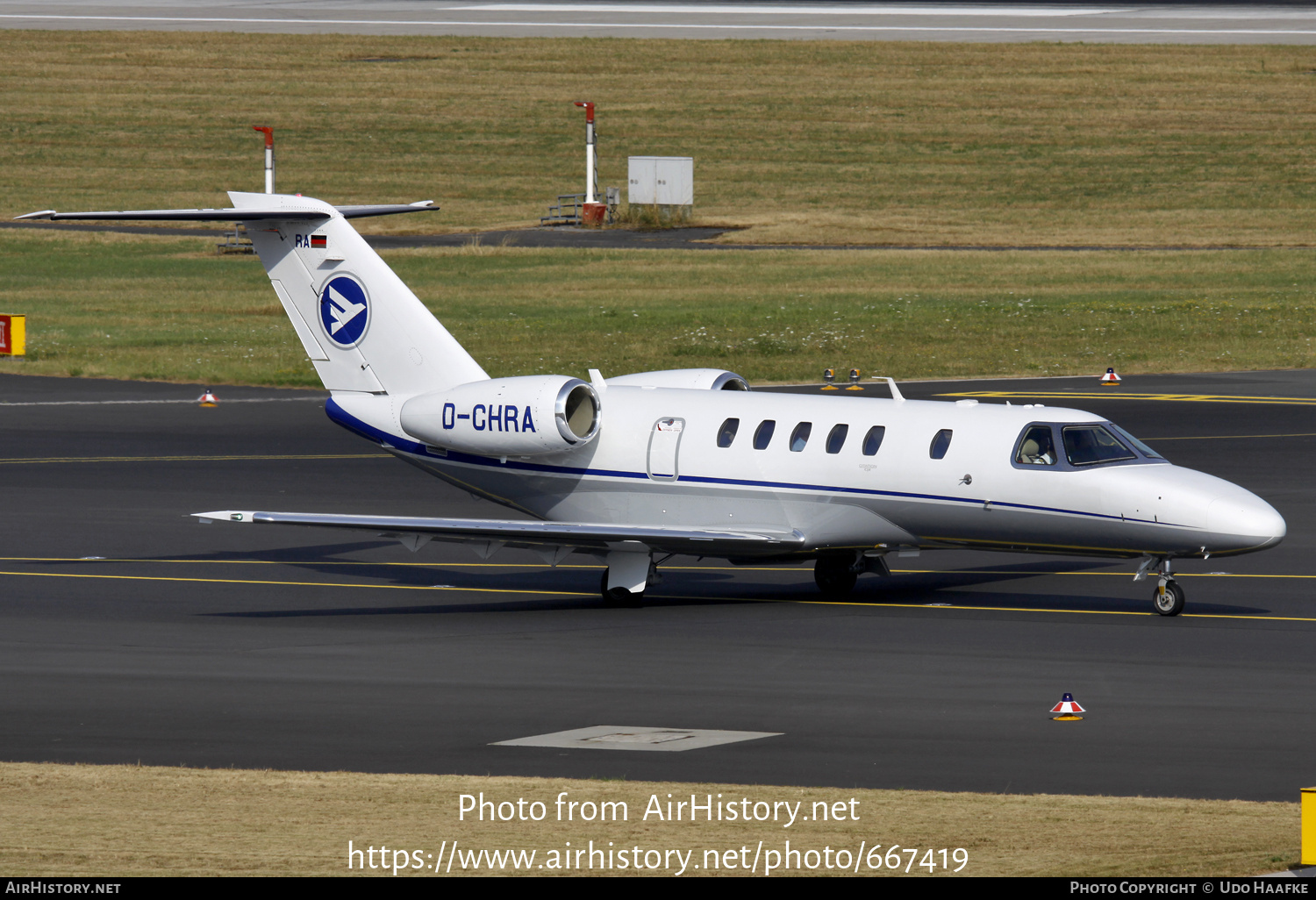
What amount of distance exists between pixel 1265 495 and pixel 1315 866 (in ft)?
82.8

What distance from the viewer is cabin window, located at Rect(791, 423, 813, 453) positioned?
88.9ft

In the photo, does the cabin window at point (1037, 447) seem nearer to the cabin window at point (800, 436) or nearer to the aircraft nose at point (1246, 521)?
the aircraft nose at point (1246, 521)

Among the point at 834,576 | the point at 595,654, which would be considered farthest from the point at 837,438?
the point at 595,654

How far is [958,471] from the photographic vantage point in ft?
85.1

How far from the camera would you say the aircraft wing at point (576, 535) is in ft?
85.6

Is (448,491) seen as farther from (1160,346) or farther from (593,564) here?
(1160,346)

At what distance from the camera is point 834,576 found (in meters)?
27.8

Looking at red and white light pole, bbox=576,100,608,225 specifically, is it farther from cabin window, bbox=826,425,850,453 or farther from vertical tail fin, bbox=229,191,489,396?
cabin window, bbox=826,425,850,453

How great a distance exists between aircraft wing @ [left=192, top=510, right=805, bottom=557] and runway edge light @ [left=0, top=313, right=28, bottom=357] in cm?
3701

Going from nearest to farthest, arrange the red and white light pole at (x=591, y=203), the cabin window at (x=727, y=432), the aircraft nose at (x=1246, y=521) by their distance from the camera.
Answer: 1. the aircraft nose at (x=1246, y=521)
2. the cabin window at (x=727, y=432)
3. the red and white light pole at (x=591, y=203)

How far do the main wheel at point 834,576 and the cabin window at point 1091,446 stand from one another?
3.67 m

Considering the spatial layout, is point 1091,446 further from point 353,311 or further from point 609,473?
point 353,311

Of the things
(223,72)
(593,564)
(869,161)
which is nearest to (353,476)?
(593,564)

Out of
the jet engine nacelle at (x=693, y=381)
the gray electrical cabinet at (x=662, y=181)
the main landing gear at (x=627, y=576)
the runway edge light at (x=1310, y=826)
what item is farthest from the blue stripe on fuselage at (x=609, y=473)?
the gray electrical cabinet at (x=662, y=181)
